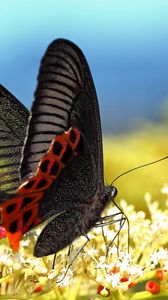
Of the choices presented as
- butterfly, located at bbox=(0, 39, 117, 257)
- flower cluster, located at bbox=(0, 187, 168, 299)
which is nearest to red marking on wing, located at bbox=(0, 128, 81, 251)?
butterfly, located at bbox=(0, 39, 117, 257)

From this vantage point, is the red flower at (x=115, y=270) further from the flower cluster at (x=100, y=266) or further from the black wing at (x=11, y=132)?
the black wing at (x=11, y=132)

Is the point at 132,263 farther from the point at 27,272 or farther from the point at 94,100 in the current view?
the point at 94,100

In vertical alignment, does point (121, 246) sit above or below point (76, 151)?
below

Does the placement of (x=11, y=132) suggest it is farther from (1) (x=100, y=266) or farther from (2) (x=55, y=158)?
(1) (x=100, y=266)

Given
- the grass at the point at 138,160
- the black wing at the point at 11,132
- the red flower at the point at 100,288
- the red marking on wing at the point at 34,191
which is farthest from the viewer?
the grass at the point at 138,160

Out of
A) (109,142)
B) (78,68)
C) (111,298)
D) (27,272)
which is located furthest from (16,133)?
(109,142)

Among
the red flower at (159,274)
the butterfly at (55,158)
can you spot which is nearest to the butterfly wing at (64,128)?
the butterfly at (55,158)
